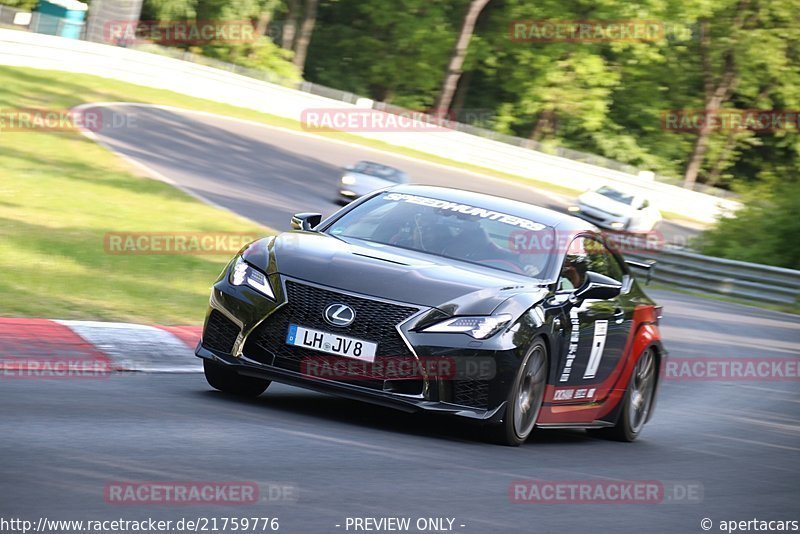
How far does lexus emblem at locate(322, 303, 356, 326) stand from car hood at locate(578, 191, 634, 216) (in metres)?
30.3

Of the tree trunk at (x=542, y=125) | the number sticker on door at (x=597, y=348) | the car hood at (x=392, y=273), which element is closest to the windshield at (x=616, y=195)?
the tree trunk at (x=542, y=125)

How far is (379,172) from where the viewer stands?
2817 cm

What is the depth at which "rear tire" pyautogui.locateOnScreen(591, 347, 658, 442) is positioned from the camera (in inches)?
360

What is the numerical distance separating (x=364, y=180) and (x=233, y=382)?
19.8 metres

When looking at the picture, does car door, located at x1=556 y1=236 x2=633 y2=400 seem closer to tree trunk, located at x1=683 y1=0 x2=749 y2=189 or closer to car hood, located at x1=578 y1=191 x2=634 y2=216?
car hood, located at x1=578 y1=191 x2=634 y2=216

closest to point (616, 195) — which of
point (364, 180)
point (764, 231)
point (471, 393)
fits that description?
point (764, 231)

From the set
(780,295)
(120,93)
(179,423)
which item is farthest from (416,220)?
(120,93)

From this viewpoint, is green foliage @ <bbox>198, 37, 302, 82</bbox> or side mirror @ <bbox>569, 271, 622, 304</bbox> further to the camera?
green foliage @ <bbox>198, 37, 302, 82</bbox>

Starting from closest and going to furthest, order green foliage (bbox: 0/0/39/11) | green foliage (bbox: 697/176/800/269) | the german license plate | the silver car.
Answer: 1. the german license plate
2. the silver car
3. green foliage (bbox: 697/176/800/269)
4. green foliage (bbox: 0/0/39/11)

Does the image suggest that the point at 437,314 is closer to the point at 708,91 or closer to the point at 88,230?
the point at 88,230

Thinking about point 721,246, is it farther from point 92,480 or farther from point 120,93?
point 92,480

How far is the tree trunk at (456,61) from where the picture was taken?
190 feet

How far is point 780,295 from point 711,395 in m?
13.9

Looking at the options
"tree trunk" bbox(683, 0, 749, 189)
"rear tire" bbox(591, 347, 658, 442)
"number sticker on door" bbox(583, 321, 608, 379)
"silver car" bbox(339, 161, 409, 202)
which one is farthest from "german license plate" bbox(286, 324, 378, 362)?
"tree trunk" bbox(683, 0, 749, 189)
